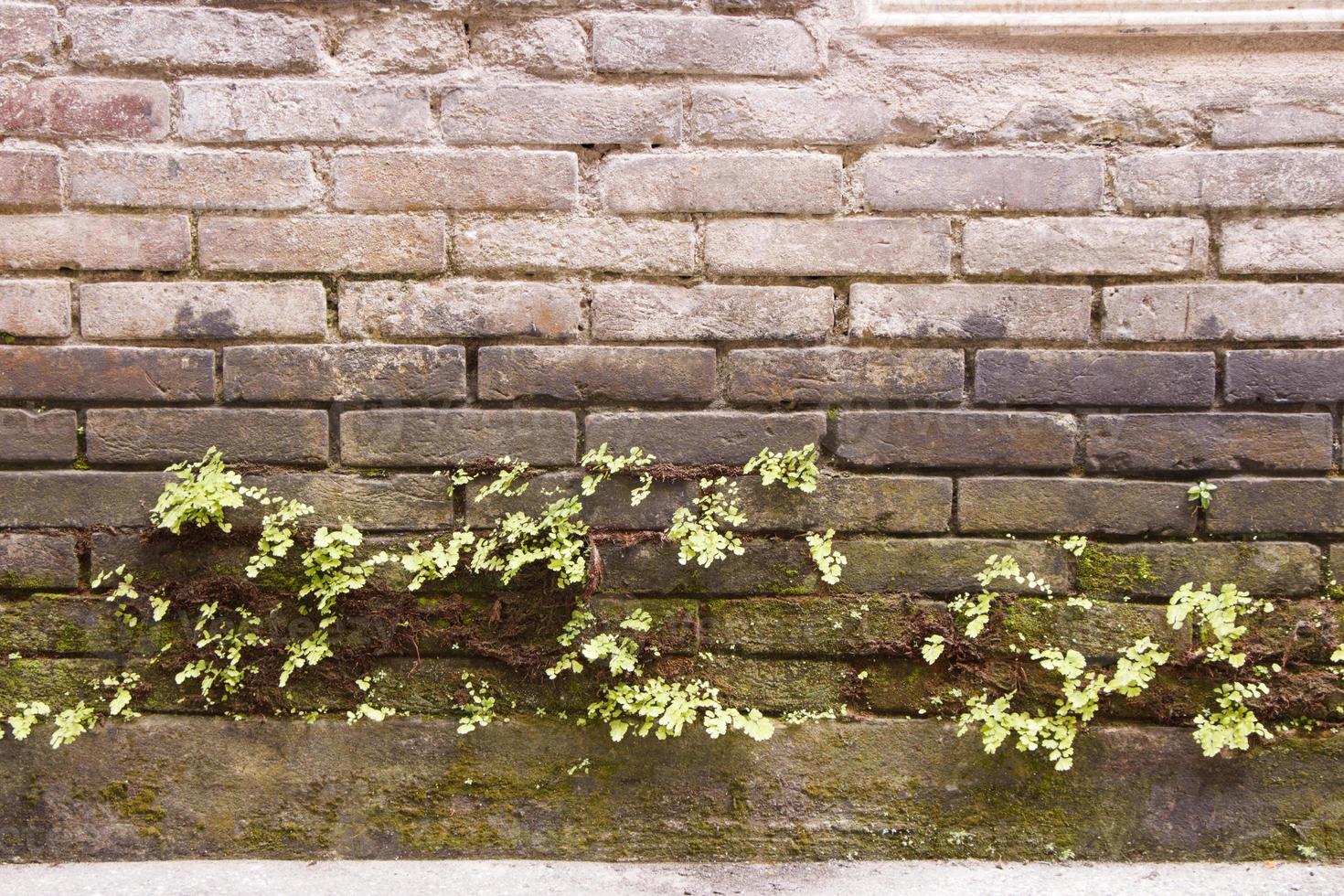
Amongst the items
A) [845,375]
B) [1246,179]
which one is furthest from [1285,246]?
[845,375]

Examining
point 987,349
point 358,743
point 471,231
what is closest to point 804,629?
point 987,349

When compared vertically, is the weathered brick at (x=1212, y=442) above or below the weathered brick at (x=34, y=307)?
below

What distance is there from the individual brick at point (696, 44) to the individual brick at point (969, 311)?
0.57 m

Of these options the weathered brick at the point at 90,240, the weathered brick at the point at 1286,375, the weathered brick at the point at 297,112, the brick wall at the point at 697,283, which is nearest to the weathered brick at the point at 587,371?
the brick wall at the point at 697,283

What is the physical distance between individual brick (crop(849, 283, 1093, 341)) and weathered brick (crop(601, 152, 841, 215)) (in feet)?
0.81

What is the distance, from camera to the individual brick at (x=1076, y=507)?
2018 mm

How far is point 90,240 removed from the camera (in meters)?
1.98

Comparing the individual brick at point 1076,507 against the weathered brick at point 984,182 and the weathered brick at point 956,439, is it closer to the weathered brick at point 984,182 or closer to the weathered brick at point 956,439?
the weathered brick at point 956,439

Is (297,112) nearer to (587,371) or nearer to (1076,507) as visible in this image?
(587,371)

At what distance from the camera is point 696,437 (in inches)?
79.5

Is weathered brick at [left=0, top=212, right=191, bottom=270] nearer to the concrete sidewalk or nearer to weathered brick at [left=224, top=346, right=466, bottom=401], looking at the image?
weathered brick at [left=224, top=346, right=466, bottom=401]

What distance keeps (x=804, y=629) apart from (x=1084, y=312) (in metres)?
0.99

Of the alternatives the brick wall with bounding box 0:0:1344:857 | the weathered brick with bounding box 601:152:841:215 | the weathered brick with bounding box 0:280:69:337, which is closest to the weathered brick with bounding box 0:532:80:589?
the brick wall with bounding box 0:0:1344:857

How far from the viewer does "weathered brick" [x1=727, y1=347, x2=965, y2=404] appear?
79.4 inches
